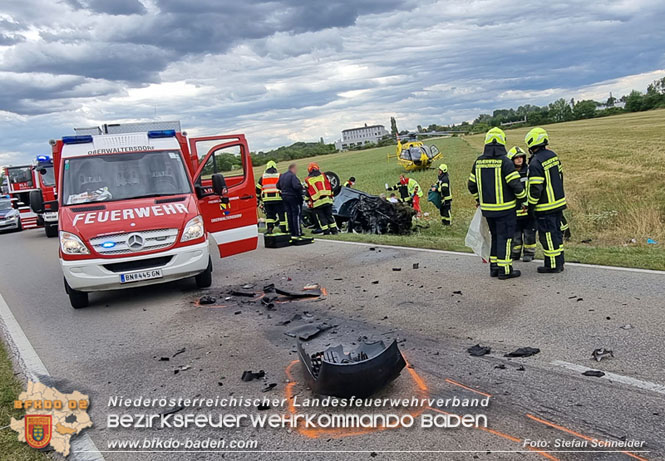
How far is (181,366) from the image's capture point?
509 cm

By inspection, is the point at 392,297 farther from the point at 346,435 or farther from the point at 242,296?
the point at 346,435

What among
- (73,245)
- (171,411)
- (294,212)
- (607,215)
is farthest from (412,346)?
(607,215)

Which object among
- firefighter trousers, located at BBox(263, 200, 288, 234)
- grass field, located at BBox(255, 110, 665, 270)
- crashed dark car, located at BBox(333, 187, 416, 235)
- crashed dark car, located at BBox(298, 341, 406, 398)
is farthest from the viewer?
crashed dark car, located at BBox(333, 187, 416, 235)

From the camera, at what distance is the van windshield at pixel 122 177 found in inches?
310

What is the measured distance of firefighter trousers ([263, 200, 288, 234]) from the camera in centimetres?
1295

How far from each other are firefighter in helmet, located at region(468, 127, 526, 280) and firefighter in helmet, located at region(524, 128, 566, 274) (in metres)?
0.27

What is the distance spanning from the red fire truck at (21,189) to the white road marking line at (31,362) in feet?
52.6

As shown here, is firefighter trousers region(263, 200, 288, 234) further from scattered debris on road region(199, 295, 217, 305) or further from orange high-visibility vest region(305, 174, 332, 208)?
scattered debris on road region(199, 295, 217, 305)

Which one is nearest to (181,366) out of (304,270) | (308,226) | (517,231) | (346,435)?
(346,435)

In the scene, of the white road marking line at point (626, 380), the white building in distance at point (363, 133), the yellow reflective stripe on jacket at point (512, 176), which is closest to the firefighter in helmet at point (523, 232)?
the yellow reflective stripe on jacket at point (512, 176)

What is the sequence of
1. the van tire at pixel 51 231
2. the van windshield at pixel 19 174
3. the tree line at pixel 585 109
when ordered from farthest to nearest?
the tree line at pixel 585 109, the van windshield at pixel 19 174, the van tire at pixel 51 231

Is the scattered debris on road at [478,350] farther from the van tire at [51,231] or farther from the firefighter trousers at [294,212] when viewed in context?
the van tire at [51,231]

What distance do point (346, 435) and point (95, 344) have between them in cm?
376

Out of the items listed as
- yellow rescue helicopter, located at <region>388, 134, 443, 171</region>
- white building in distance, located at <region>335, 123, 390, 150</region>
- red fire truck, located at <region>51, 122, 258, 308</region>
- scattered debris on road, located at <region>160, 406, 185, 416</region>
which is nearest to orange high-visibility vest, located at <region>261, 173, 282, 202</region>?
red fire truck, located at <region>51, 122, 258, 308</region>
